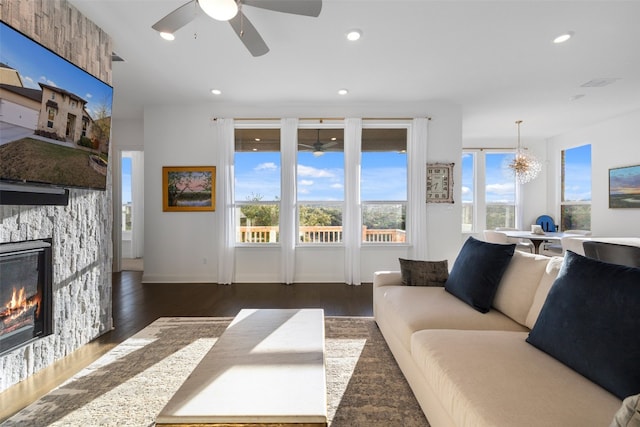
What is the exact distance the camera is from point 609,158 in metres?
5.36

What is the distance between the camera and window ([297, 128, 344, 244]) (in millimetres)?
4672

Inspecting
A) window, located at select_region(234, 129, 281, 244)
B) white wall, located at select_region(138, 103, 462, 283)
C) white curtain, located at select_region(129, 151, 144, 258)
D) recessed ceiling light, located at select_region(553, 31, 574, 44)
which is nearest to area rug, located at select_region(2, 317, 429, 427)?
white wall, located at select_region(138, 103, 462, 283)

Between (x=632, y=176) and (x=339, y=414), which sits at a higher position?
(x=632, y=176)

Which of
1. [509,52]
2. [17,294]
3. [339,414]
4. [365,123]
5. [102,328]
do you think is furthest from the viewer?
[365,123]

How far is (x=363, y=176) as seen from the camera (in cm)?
471

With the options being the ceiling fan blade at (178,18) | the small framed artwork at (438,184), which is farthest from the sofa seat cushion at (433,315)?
the ceiling fan blade at (178,18)

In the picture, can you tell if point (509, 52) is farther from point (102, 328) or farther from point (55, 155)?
point (102, 328)

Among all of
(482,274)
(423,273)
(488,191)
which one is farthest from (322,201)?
(488,191)

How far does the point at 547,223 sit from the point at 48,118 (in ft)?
27.7

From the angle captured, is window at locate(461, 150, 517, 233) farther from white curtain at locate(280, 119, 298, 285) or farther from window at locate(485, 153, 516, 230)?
white curtain at locate(280, 119, 298, 285)

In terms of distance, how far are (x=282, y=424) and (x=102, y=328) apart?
2491 mm

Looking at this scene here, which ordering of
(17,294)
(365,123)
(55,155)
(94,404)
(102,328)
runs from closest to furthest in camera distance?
1. (94,404)
2. (17,294)
3. (55,155)
4. (102,328)
5. (365,123)

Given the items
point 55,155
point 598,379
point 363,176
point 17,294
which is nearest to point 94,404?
point 17,294

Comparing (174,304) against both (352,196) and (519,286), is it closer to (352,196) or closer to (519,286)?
(352,196)
